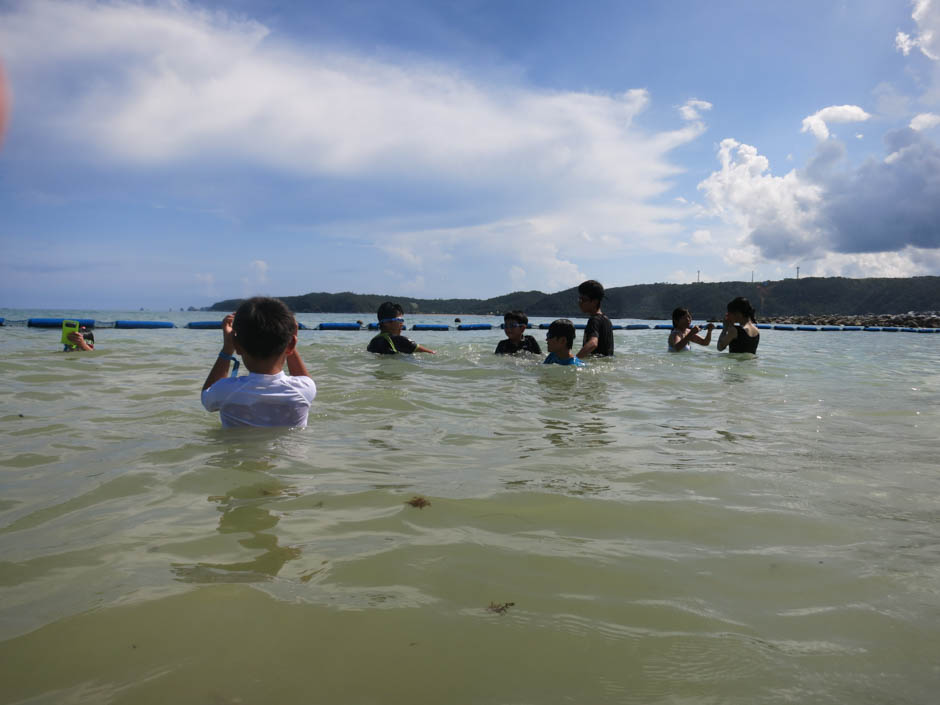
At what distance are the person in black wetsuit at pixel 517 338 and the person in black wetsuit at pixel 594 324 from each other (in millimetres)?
979

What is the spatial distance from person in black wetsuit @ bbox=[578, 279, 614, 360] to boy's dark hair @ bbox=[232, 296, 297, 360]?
593 centimetres

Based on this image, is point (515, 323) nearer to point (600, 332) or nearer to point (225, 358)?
point (600, 332)

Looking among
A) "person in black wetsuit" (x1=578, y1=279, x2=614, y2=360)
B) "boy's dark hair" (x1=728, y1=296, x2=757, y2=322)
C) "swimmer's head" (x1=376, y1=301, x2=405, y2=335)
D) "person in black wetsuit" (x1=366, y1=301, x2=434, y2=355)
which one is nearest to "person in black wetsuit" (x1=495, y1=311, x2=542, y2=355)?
"person in black wetsuit" (x1=578, y1=279, x2=614, y2=360)

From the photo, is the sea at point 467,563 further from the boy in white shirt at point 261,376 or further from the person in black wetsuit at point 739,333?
the person in black wetsuit at point 739,333

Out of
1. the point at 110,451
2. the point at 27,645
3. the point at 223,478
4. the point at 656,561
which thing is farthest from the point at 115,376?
the point at 656,561

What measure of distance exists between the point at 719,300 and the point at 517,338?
105044 millimetres

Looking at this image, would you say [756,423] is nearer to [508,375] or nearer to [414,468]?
[414,468]

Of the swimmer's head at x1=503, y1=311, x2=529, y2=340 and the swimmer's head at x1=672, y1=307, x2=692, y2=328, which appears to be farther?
the swimmer's head at x1=672, y1=307, x2=692, y2=328

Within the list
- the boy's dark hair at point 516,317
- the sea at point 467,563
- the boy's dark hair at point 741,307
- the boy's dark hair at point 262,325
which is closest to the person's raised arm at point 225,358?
the boy's dark hair at point 262,325

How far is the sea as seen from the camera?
1496 mm

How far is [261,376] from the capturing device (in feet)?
13.1

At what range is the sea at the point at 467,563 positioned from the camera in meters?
1.50

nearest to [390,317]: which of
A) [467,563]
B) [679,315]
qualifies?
[679,315]

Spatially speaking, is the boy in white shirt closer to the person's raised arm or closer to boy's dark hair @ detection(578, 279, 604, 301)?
the person's raised arm
